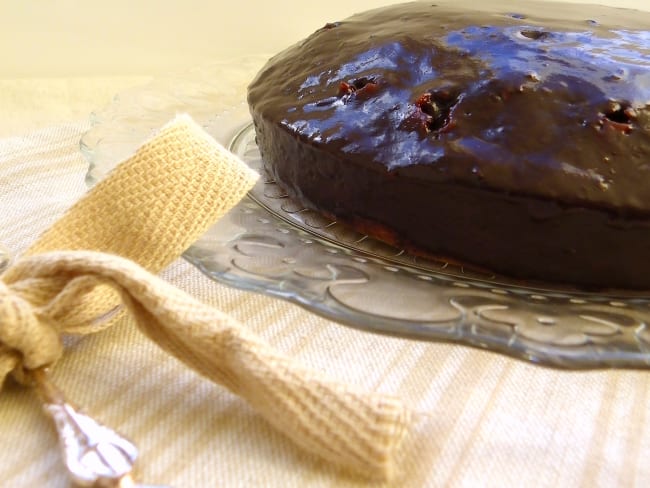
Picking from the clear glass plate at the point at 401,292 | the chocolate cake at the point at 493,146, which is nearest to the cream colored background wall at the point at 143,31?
the clear glass plate at the point at 401,292

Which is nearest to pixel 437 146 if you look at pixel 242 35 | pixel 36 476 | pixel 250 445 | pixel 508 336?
pixel 508 336

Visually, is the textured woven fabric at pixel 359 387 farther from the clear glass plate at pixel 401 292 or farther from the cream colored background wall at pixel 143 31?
the cream colored background wall at pixel 143 31

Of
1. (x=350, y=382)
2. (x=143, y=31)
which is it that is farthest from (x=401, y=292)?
(x=143, y=31)

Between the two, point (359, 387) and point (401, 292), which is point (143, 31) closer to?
point (401, 292)

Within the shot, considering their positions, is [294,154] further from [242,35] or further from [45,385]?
[242,35]

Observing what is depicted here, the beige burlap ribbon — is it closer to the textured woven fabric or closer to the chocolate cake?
A: the textured woven fabric

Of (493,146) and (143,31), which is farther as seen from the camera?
(143,31)
